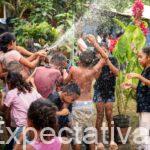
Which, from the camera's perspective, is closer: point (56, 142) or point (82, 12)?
point (56, 142)

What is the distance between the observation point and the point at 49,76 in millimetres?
6488

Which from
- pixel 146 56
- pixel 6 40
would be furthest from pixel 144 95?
pixel 6 40

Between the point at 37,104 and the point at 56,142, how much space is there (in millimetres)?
363

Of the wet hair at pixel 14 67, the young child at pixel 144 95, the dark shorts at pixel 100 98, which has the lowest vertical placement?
the dark shorts at pixel 100 98

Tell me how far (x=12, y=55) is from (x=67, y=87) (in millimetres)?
1425

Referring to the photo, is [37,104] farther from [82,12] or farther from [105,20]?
[105,20]

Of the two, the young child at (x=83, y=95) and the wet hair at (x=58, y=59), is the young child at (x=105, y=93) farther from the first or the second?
the wet hair at (x=58, y=59)

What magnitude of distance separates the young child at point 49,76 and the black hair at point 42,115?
7.85ft

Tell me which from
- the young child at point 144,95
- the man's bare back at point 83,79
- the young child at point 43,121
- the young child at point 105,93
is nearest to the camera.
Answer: the young child at point 43,121

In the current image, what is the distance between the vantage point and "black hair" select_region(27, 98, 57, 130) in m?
4.00

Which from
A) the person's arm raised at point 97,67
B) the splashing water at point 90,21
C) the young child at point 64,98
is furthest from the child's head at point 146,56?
the splashing water at point 90,21

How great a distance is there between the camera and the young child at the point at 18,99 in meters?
5.45

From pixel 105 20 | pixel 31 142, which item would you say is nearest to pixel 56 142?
pixel 31 142

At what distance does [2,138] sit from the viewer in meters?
7.03
